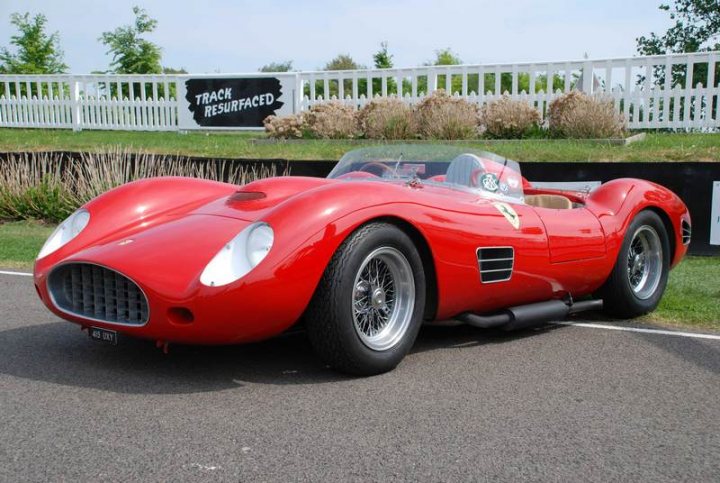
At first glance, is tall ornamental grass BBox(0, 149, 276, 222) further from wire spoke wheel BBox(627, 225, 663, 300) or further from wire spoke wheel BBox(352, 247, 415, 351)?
wire spoke wheel BBox(352, 247, 415, 351)

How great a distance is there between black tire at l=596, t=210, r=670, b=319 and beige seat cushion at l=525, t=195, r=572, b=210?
1.37ft

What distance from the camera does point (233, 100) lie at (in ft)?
59.0

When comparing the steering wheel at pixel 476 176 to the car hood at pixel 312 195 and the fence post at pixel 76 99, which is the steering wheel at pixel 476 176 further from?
the fence post at pixel 76 99

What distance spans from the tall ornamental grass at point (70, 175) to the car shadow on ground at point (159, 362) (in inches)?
247

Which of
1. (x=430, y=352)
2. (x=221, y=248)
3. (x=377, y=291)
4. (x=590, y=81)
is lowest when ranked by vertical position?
(x=430, y=352)

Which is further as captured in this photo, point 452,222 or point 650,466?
point 452,222

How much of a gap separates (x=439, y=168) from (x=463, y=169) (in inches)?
5.9

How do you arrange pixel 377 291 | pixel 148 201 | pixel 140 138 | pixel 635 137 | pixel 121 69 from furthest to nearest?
pixel 121 69 → pixel 140 138 → pixel 635 137 → pixel 148 201 → pixel 377 291

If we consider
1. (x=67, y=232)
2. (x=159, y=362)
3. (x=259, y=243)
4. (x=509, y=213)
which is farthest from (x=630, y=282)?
(x=67, y=232)

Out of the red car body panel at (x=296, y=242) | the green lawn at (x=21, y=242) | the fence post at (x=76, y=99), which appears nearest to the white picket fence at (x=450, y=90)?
the fence post at (x=76, y=99)

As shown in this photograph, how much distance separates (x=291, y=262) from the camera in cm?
346

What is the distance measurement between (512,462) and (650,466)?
0.47 metres

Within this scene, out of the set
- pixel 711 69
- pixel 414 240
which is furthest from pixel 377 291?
pixel 711 69

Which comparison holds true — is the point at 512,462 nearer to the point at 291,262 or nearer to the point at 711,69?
the point at 291,262
